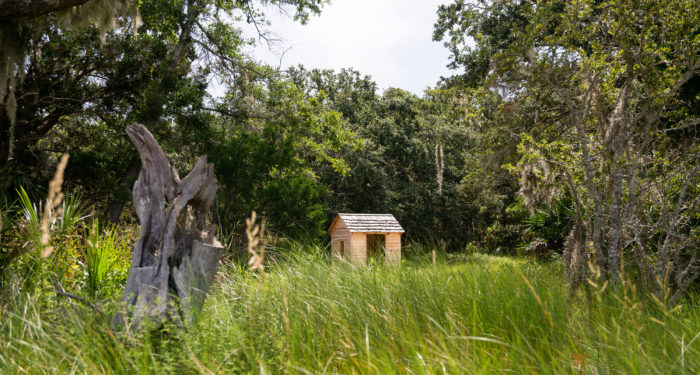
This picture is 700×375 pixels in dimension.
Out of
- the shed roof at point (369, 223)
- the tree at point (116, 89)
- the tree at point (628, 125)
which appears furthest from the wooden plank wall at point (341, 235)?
the tree at point (628, 125)

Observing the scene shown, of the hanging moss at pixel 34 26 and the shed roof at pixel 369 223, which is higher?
the hanging moss at pixel 34 26

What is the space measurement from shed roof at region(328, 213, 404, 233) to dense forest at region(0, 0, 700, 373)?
2.10 meters

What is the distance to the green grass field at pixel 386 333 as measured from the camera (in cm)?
229

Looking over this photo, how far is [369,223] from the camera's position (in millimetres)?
14273

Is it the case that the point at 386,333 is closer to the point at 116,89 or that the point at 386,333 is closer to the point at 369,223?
the point at 116,89

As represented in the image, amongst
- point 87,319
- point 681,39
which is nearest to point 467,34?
point 681,39

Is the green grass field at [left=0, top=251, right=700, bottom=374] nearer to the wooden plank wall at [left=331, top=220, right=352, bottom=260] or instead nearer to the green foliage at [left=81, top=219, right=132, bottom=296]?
the green foliage at [left=81, top=219, right=132, bottom=296]

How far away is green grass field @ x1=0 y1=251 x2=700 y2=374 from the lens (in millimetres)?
2293

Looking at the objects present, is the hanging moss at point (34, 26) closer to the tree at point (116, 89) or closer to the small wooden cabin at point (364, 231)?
the tree at point (116, 89)

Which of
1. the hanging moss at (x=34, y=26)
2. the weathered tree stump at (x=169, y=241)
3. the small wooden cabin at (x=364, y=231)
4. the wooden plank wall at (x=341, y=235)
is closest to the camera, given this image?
the weathered tree stump at (x=169, y=241)

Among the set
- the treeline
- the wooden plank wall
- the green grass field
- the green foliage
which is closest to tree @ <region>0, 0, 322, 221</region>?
the treeline

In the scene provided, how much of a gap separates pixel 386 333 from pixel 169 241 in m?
2.01

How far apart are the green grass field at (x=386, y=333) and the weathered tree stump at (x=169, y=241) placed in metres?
0.26

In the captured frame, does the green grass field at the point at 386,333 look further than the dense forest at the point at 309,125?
No
